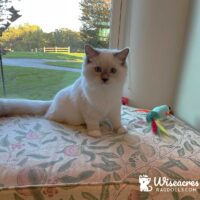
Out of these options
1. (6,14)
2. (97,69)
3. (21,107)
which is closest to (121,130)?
(97,69)

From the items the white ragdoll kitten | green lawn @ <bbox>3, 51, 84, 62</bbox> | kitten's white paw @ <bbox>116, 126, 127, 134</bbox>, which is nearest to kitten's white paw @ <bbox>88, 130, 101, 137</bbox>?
the white ragdoll kitten

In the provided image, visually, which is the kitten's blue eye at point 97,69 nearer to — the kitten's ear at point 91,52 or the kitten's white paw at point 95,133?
the kitten's ear at point 91,52

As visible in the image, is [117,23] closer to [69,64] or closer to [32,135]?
[69,64]

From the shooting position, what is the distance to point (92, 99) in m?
1.17

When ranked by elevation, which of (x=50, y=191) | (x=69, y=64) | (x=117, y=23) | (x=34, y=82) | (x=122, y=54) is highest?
(x=117, y=23)

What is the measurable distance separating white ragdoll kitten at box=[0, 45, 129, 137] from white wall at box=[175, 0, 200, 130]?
15.6 inches

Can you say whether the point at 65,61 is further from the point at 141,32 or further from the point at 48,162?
the point at 48,162

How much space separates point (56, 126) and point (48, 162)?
1.13ft

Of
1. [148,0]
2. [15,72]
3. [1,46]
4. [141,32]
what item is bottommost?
[15,72]

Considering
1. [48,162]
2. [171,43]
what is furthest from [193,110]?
[48,162]

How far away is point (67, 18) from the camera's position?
5.07 feet

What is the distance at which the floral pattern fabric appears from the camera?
0.84 m

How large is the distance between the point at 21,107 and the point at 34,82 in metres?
0.33

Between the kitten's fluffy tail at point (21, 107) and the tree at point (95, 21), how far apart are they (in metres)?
0.53
